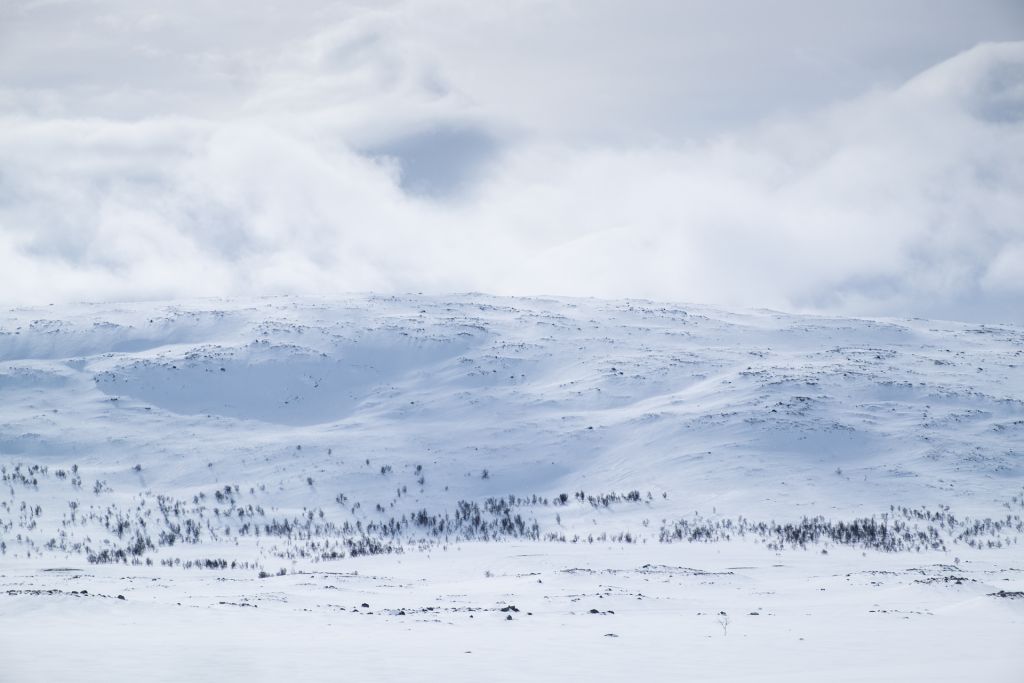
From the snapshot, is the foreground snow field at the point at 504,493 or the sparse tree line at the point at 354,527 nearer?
the foreground snow field at the point at 504,493

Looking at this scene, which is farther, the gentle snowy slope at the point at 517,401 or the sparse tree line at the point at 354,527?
the gentle snowy slope at the point at 517,401

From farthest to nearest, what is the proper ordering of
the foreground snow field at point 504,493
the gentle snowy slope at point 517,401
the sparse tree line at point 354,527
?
the gentle snowy slope at point 517,401 < the sparse tree line at point 354,527 < the foreground snow field at point 504,493

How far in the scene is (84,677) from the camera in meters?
12.0

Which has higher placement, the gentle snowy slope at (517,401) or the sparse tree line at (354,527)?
the gentle snowy slope at (517,401)

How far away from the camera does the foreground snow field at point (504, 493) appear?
1628cm

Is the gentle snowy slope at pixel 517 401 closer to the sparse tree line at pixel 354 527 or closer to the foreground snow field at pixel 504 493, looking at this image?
the foreground snow field at pixel 504 493

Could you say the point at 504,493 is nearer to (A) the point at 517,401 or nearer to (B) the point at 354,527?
(B) the point at 354,527

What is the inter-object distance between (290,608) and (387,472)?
33.9m

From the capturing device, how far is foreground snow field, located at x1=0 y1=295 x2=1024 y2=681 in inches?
641

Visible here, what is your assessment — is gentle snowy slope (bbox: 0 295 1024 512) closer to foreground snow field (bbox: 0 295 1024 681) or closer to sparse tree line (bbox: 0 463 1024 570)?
foreground snow field (bbox: 0 295 1024 681)

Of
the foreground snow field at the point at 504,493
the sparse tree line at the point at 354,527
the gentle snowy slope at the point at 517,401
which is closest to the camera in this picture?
the foreground snow field at the point at 504,493

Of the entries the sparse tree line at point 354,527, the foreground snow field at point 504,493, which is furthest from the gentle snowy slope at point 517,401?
the sparse tree line at point 354,527

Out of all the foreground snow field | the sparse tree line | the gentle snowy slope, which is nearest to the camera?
the foreground snow field

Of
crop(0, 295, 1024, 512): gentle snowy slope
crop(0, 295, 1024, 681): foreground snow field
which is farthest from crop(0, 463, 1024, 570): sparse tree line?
crop(0, 295, 1024, 512): gentle snowy slope
